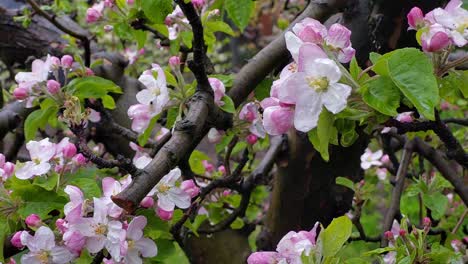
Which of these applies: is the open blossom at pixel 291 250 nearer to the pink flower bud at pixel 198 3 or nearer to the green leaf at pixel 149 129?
the green leaf at pixel 149 129

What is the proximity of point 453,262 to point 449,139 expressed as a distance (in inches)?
7.9

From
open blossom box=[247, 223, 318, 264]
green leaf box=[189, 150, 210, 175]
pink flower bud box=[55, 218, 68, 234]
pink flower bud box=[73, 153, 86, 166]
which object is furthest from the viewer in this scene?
green leaf box=[189, 150, 210, 175]

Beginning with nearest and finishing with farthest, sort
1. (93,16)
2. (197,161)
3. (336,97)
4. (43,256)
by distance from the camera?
(336,97) → (43,256) → (93,16) → (197,161)

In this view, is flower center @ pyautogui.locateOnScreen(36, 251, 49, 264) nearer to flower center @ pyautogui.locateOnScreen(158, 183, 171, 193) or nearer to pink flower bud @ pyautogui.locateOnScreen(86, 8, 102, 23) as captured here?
flower center @ pyautogui.locateOnScreen(158, 183, 171, 193)

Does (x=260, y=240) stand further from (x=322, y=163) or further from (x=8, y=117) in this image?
(x=8, y=117)

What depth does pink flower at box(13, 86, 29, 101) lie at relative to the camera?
1.21 meters

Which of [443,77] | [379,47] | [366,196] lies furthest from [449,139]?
[366,196]

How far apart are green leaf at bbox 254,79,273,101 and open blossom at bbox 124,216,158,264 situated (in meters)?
0.48

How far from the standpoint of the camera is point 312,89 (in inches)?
27.5

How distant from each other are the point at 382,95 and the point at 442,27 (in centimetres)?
16

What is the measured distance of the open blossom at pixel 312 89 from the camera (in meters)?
0.69

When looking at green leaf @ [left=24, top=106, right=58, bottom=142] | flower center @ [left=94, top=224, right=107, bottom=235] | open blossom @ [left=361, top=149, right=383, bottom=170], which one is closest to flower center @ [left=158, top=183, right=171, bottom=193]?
flower center @ [left=94, top=224, right=107, bottom=235]

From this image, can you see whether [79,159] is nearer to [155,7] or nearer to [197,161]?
[155,7]

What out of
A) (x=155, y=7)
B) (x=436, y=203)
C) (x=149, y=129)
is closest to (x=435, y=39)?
(x=155, y=7)
